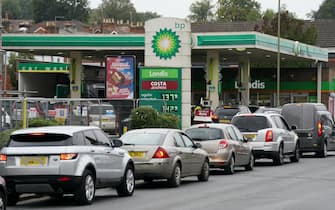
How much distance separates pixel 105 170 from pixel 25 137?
1.90 metres

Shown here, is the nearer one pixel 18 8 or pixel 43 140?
pixel 43 140

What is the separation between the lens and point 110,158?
18219mm

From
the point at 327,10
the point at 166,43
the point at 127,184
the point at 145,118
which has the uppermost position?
the point at 327,10

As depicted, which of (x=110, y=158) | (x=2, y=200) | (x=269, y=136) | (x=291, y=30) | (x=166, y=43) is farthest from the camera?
(x=291, y=30)

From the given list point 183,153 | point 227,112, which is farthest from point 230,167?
point 227,112

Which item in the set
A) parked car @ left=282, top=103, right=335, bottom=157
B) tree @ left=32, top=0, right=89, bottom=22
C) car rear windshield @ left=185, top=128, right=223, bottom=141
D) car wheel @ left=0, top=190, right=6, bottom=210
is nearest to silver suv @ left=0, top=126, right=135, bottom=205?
car wheel @ left=0, top=190, right=6, bottom=210

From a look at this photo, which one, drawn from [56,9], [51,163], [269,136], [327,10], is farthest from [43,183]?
[327,10]

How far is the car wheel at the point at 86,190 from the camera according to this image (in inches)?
662

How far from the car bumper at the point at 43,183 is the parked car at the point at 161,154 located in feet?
14.1

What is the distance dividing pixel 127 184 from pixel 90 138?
202 centimetres

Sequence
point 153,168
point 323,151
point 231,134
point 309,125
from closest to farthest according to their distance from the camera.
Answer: point 153,168, point 231,134, point 309,125, point 323,151

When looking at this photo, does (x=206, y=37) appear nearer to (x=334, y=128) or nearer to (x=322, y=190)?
(x=334, y=128)

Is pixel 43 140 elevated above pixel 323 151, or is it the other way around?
pixel 43 140

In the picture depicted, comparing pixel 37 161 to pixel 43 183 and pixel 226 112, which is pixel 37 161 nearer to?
pixel 43 183
